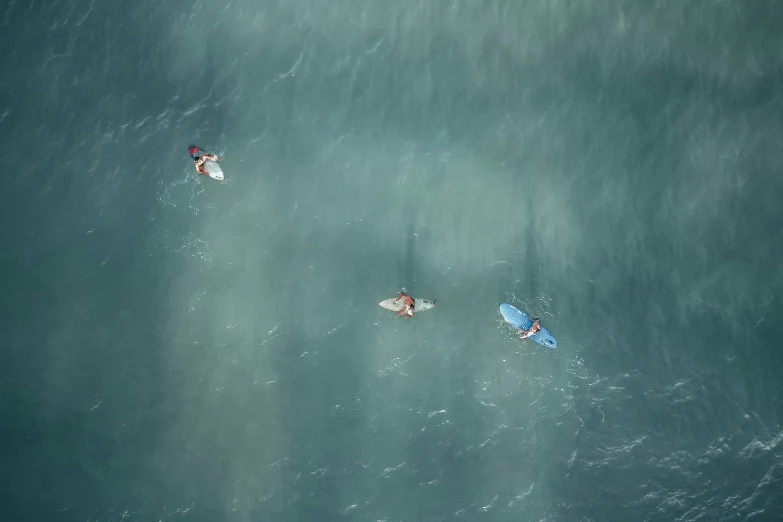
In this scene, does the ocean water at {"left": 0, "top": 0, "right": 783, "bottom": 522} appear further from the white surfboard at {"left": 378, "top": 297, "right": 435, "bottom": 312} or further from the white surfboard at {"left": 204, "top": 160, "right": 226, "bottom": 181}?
the white surfboard at {"left": 204, "top": 160, "right": 226, "bottom": 181}

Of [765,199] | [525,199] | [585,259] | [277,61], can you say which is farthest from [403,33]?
[765,199]

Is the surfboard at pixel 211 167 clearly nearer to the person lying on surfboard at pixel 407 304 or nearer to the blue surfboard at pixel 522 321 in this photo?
the person lying on surfboard at pixel 407 304

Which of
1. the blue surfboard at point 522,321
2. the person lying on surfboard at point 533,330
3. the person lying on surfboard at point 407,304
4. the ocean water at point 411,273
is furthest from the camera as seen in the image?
the ocean water at point 411,273

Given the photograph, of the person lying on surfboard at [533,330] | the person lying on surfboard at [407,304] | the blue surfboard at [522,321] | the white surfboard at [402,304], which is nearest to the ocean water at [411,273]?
the white surfboard at [402,304]

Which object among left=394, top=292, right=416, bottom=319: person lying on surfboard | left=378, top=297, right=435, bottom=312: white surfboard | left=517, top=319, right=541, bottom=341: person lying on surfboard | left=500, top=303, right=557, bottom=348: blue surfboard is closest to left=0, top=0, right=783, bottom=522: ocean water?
left=378, top=297, right=435, bottom=312: white surfboard

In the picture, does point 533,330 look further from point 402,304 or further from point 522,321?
point 402,304

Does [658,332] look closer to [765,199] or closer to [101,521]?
[765,199]
